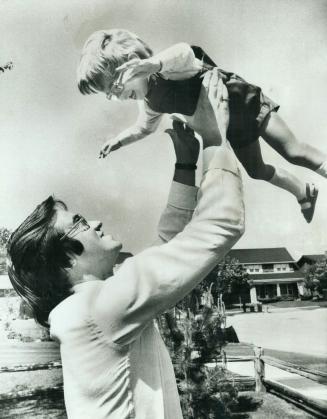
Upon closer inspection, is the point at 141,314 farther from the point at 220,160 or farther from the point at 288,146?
the point at 288,146

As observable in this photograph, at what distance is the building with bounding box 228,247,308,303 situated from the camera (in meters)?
2.51

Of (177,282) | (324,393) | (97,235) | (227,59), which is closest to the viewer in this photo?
(177,282)

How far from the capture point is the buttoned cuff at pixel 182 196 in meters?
2.37

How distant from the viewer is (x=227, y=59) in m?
2.74

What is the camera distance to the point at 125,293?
158cm

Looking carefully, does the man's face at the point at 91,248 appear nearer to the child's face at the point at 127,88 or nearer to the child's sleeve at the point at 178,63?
the child's face at the point at 127,88

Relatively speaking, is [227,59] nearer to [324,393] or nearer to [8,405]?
[324,393]

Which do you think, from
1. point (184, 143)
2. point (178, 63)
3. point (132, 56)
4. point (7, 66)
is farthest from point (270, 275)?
point (7, 66)

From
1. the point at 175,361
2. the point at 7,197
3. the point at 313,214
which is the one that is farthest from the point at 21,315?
the point at 313,214

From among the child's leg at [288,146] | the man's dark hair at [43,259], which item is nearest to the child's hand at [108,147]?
the man's dark hair at [43,259]

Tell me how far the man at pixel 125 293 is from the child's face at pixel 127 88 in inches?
33.4

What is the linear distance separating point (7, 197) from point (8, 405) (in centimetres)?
101

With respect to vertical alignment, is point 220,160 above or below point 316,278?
above

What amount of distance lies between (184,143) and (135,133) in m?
0.26
